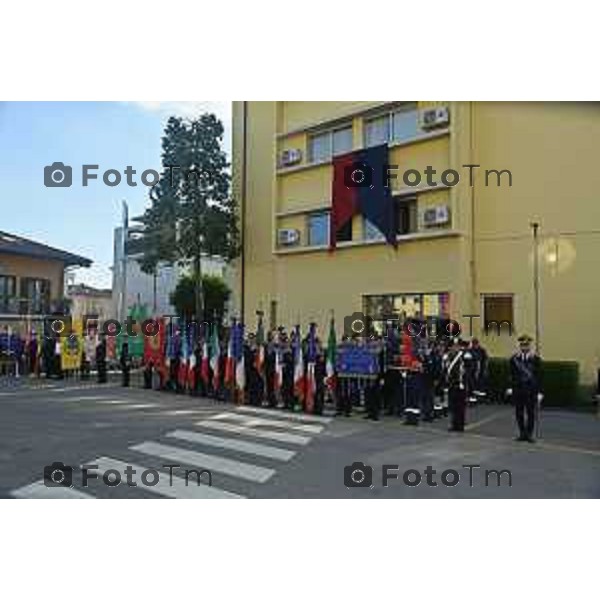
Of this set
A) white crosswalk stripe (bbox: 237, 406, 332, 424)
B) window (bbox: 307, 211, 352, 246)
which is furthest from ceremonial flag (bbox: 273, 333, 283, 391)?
window (bbox: 307, 211, 352, 246)

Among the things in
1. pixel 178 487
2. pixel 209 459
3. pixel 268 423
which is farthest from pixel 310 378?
pixel 178 487

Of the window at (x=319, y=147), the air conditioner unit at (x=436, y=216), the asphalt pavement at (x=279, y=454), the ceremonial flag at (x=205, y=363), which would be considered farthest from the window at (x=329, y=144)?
the asphalt pavement at (x=279, y=454)

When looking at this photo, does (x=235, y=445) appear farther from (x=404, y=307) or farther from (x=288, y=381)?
(x=404, y=307)

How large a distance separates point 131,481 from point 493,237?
1331 cm

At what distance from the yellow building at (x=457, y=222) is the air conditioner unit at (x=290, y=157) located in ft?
0.12

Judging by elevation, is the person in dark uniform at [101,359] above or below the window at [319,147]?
below

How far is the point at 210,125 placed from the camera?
79.3ft

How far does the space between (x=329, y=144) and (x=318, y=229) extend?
263 cm

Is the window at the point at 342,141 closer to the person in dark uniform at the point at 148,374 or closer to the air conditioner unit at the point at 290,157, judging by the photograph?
the air conditioner unit at the point at 290,157

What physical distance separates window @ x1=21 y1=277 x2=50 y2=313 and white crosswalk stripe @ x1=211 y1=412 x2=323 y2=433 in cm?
2243

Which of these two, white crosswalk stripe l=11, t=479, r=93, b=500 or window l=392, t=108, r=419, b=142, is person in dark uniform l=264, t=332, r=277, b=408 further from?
white crosswalk stripe l=11, t=479, r=93, b=500

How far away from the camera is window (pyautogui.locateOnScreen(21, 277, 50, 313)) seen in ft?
115

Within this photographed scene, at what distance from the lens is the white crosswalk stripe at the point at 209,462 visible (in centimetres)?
923

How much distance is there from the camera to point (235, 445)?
11.3 m
